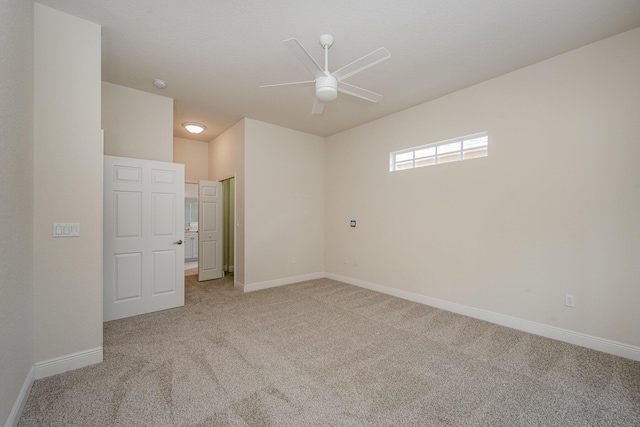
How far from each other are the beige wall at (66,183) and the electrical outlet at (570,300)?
458cm

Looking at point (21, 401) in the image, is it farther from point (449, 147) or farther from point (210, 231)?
point (449, 147)

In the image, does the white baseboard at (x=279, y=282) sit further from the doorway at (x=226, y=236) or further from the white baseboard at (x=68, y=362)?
the white baseboard at (x=68, y=362)

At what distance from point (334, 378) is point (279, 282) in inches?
117

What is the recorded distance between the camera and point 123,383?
207cm

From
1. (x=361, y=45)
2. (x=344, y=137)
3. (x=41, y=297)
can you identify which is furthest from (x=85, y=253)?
(x=344, y=137)

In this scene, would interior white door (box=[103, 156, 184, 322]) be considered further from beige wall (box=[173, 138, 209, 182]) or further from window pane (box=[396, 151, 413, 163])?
window pane (box=[396, 151, 413, 163])

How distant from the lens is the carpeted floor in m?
1.74

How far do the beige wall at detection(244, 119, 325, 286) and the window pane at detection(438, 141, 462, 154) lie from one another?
2.58 metres

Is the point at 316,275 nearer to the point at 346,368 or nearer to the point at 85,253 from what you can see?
the point at 346,368

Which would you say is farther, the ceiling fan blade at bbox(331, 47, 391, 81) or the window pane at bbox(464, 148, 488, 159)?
the window pane at bbox(464, 148, 488, 159)

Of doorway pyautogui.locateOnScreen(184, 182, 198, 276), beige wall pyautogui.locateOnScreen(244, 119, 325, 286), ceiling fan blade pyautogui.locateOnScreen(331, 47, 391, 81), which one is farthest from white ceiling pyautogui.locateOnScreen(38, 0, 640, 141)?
doorway pyautogui.locateOnScreen(184, 182, 198, 276)

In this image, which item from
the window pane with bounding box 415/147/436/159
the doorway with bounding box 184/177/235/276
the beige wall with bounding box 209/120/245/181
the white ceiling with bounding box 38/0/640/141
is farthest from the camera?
the doorway with bounding box 184/177/235/276

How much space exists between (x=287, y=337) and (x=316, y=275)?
270 cm

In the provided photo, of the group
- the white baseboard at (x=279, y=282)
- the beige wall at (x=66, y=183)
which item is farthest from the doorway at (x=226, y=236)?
the beige wall at (x=66, y=183)
